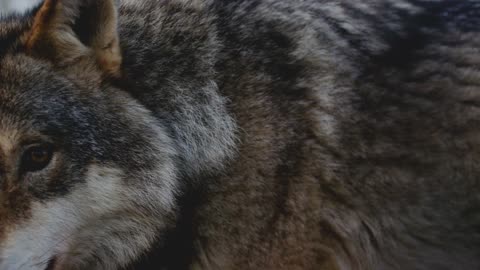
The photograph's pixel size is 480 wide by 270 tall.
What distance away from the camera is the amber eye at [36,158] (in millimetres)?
2703

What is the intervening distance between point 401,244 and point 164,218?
1151mm

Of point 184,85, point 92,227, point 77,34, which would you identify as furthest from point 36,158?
point 184,85

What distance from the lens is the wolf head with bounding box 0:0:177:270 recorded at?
106 inches

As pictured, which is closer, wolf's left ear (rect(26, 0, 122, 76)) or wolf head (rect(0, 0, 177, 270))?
wolf head (rect(0, 0, 177, 270))

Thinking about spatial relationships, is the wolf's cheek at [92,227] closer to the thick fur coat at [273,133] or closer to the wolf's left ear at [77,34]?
the thick fur coat at [273,133]

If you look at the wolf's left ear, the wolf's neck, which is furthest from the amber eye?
the wolf's neck

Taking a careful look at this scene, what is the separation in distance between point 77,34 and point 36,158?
0.59 metres

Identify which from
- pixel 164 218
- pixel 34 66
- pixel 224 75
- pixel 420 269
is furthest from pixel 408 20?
pixel 34 66

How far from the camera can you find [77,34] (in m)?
2.93

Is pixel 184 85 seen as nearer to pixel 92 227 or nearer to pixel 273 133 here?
pixel 273 133

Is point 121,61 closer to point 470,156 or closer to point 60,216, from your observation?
point 60,216

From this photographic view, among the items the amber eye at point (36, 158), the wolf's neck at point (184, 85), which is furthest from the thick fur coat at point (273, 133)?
the amber eye at point (36, 158)

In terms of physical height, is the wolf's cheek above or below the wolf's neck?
below

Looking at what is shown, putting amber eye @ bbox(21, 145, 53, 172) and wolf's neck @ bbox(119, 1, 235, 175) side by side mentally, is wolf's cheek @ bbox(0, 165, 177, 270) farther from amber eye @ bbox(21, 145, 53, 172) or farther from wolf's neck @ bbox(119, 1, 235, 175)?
wolf's neck @ bbox(119, 1, 235, 175)
